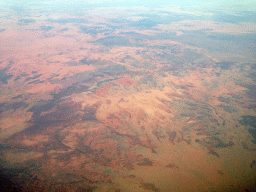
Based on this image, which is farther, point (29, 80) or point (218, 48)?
point (218, 48)

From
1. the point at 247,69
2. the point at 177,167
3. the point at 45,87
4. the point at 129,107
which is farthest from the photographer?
the point at 247,69

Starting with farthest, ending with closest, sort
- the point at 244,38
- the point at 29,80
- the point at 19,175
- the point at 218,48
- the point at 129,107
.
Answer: the point at 244,38
the point at 218,48
the point at 29,80
the point at 129,107
the point at 19,175

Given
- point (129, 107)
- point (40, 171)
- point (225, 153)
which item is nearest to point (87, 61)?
point (129, 107)

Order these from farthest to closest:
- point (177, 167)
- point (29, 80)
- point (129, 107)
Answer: point (29, 80) < point (129, 107) < point (177, 167)

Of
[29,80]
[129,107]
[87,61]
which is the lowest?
[129,107]

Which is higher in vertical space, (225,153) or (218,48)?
(218,48)

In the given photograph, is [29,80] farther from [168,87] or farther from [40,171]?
[168,87]

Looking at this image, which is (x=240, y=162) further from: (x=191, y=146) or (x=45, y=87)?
(x=45, y=87)

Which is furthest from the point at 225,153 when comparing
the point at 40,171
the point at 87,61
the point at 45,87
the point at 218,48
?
the point at 218,48

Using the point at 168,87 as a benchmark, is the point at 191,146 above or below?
below
